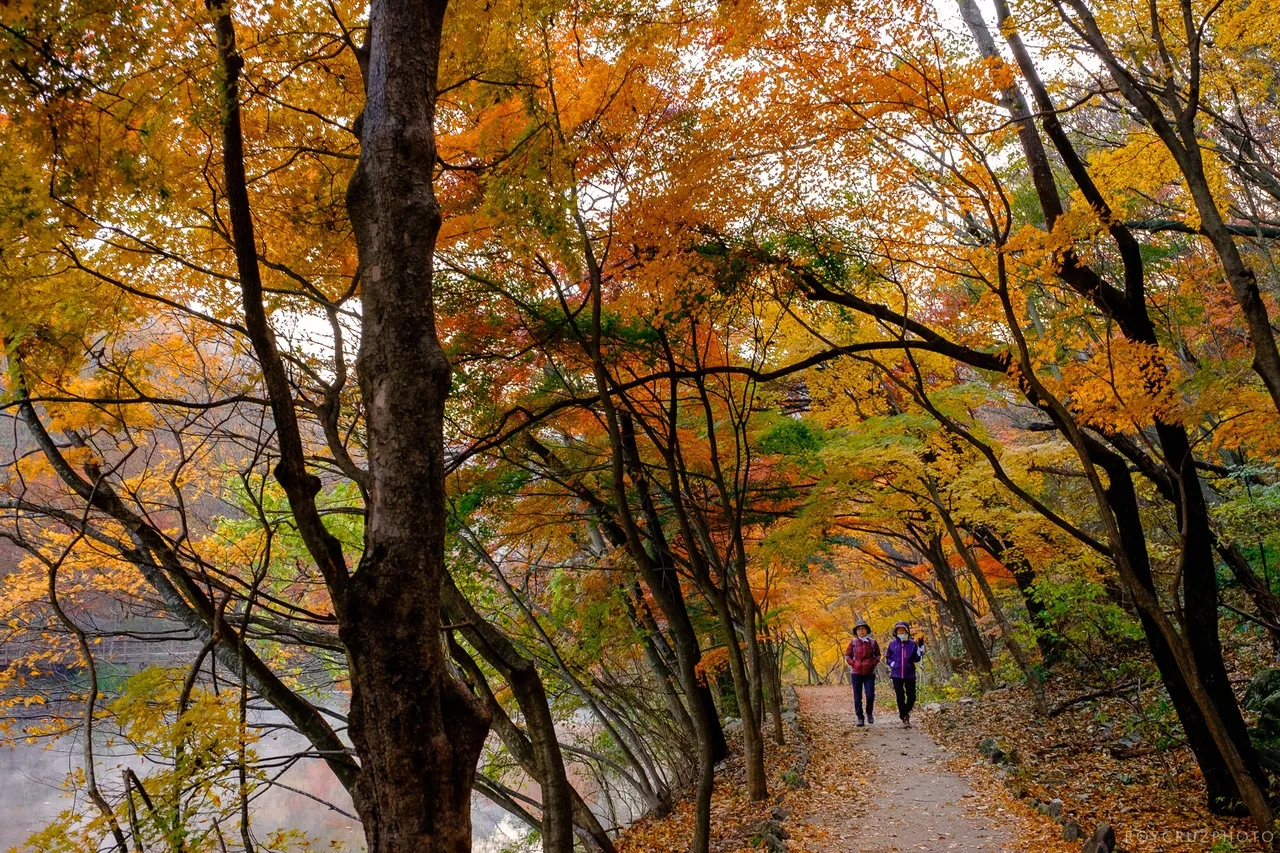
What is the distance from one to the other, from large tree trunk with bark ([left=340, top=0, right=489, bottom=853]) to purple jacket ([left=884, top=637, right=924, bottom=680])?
11279 millimetres

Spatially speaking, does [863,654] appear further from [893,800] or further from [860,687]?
[893,800]

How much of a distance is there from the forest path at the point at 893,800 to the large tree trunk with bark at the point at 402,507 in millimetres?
5465

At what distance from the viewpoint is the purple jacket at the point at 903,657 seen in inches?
478

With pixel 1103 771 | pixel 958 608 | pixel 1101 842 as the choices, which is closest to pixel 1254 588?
pixel 1103 771

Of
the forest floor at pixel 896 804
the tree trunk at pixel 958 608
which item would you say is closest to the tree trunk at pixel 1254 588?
the forest floor at pixel 896 804

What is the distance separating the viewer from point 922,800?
767 cm

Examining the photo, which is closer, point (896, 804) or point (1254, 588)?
point (1254, 588)

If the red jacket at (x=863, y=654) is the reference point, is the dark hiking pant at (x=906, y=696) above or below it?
below

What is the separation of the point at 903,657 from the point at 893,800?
15.3 ft

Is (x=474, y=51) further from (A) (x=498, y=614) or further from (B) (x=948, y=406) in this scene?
(A) (x=498, y=614)

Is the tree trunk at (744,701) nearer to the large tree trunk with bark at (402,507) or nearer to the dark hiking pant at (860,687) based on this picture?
the large tree trunk with bark at (402,507)

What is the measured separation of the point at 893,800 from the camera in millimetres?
7840

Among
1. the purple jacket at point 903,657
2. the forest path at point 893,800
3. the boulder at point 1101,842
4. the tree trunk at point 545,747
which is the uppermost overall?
the tree trunk at point 545,747

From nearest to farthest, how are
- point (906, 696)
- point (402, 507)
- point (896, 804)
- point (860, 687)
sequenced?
point (402, 507) → point (896, 804) → point (906, 696) → point (860, 687)
